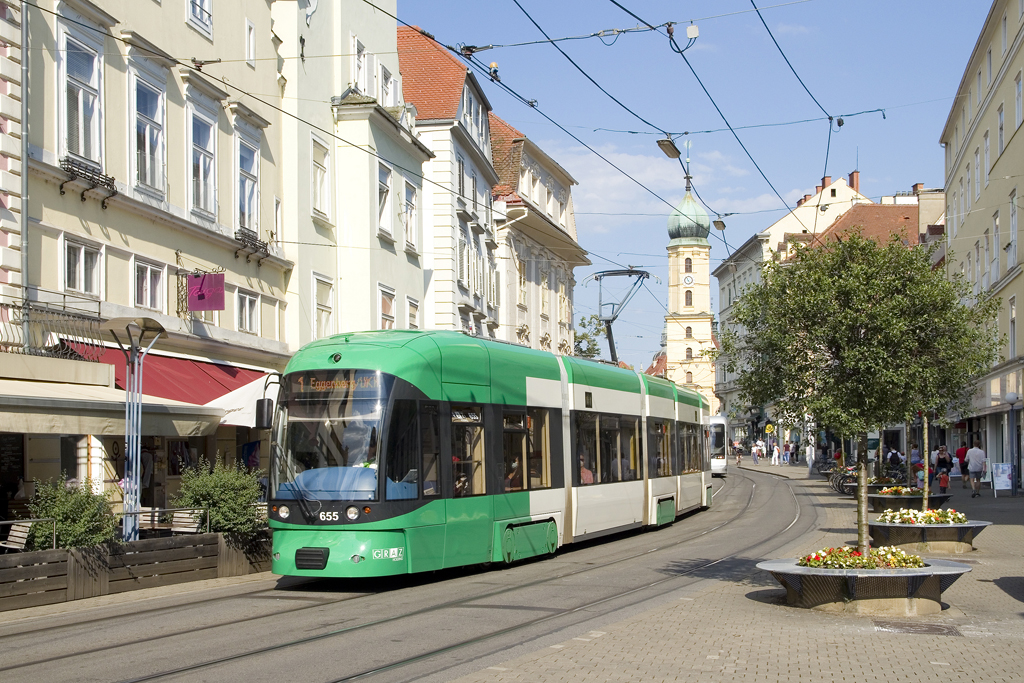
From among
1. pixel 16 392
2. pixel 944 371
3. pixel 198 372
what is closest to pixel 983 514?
pixel 944 371

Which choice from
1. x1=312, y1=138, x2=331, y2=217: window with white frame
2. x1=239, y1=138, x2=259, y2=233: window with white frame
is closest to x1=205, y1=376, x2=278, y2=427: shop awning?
x1=239, y1=138, x2=259, y2=233: window with white frame

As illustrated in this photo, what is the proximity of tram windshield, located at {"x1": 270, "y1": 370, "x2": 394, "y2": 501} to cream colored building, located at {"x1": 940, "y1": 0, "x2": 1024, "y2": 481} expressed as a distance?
25772mm

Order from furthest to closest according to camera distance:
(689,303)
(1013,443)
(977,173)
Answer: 1. (689,303)
2. (977,173)
3. (1013,443)

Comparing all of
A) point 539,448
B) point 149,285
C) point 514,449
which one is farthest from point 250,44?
point 514,449

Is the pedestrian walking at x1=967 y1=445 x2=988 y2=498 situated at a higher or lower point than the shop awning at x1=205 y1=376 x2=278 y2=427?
lower

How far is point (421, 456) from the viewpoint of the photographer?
47.1 feet

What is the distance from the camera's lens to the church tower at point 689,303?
415ft

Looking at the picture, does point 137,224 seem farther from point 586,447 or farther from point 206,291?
point 586,447

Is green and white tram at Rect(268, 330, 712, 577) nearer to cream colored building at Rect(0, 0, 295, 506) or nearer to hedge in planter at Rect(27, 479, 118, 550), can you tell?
hedge in planter at Rect(27, 479, 118, 550)

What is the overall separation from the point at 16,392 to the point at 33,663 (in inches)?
234

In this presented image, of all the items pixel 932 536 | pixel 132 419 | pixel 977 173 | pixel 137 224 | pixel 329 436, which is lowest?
pixel 932 536

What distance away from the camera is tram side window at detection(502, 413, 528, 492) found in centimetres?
1653

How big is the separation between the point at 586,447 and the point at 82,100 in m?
10.2

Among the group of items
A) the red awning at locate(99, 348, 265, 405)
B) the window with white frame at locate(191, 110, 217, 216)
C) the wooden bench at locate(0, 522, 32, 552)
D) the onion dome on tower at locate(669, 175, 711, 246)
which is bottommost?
the wooden bench at locate(0, 522, 32, 552)
